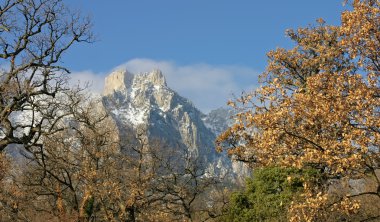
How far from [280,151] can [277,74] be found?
1859cm

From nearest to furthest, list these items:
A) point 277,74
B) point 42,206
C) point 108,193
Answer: point 108,193, point 277,74, point 42,206

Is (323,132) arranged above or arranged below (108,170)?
below

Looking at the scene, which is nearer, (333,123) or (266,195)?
(333,123)

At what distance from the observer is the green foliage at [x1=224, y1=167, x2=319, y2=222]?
96.1 feet

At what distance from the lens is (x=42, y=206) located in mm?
45312

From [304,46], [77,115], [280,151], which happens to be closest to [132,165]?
[77,115]

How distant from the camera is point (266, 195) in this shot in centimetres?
3181

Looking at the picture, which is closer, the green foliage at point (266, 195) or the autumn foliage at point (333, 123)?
the autumn foliage at point (333, 123)

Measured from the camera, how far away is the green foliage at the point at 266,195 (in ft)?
96.1

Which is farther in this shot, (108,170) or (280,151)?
(108,170)

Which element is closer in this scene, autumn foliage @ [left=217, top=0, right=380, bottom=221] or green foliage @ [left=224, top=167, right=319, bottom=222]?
autumn foliage @ [left=217, top=0, right=380, bottom=221]

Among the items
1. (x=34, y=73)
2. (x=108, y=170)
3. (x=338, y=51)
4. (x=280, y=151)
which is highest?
(x=34, y=73)

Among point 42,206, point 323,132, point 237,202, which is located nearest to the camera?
point 323,132

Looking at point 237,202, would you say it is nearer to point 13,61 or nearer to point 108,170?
point 108,170
